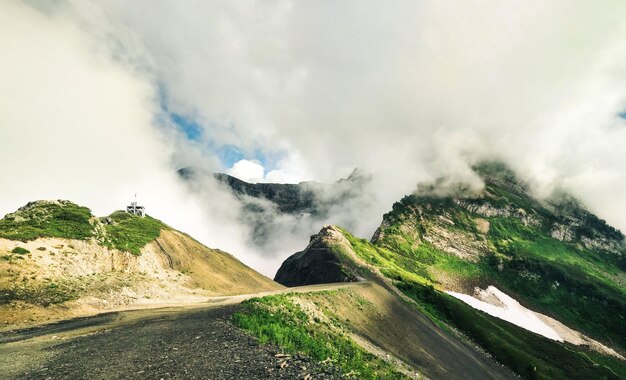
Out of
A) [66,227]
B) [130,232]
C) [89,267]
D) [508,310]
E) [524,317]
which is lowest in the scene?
[89,267]

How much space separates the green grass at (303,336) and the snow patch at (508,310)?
163m

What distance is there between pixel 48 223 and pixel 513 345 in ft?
361

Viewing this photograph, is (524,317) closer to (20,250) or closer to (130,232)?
(130,232)

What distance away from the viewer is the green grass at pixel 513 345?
3100 inches

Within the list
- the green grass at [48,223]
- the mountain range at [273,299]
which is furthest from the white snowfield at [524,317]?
the green grass at [48,223]

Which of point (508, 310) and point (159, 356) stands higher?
point (508, 310)

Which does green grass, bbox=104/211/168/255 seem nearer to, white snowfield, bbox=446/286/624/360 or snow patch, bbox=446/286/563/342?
white snowfield, bbox=446/286/624/360

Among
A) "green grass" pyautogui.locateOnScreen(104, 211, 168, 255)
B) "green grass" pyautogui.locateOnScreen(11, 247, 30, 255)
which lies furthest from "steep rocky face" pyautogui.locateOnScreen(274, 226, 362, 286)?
"green grass" pyautogui.locateOnScreen(11, 247, 30, 255)

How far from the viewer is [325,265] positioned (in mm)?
120500

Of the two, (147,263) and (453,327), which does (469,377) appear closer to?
(453,327)

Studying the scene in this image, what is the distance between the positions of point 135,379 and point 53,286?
134 feet

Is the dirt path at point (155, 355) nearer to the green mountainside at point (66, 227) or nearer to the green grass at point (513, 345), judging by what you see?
the green mountainside at point (66, 227)

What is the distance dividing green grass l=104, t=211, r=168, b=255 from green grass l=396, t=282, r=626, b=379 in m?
73.3

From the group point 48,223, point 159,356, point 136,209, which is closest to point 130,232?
point 48,223
